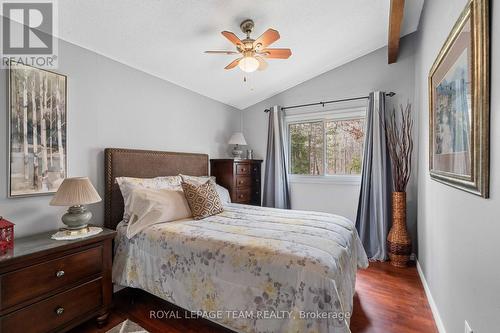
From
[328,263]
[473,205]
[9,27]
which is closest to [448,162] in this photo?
[473,205]

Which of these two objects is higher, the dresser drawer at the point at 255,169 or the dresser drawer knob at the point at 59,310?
the dresser drawer at the point at 255,169

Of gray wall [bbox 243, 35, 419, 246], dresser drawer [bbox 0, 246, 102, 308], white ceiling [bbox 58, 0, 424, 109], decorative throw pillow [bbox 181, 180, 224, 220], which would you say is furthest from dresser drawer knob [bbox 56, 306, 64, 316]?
gray wall [bbox 243, 35, 419, 246]

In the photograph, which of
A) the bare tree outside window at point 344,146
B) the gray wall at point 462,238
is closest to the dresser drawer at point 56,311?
the gray wall at point 462,238

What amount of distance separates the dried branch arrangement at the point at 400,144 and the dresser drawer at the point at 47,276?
3.26 metres

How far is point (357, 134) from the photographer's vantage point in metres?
3.54

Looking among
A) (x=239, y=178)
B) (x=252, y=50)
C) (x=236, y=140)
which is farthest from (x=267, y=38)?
(x=239, y=178)

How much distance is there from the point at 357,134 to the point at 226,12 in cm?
242

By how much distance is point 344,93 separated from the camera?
3.54m

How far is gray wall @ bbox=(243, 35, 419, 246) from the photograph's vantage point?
3.16 meters

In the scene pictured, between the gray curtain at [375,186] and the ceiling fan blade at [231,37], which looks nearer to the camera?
the ceiling fan blade at [231,37]

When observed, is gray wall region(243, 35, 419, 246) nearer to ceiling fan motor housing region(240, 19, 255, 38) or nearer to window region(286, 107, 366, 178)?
→ window region(286, 107, 366, 178)

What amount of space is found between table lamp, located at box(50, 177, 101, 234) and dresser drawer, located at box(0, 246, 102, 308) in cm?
22

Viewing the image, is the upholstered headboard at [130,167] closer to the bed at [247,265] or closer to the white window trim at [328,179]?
the bed at [247,265]

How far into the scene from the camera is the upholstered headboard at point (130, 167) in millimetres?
2363
